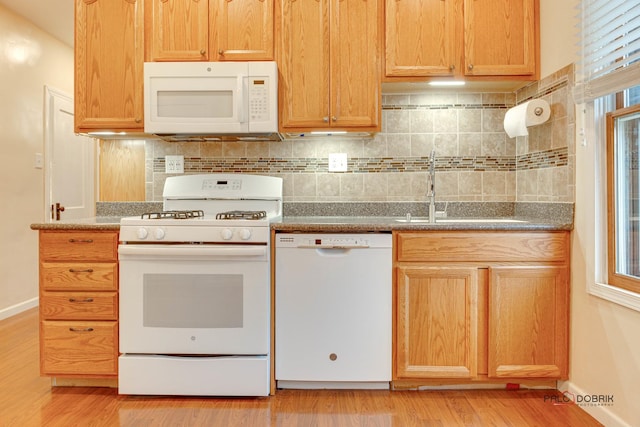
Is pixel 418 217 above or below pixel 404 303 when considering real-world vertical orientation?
above

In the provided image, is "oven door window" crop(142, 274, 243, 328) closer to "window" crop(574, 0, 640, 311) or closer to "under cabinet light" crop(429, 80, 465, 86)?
"under cabinet light" crop(429, 80, 465, 86)

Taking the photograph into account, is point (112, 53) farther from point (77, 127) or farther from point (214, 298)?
point (214, 298)

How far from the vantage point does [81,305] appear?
210 centimetres

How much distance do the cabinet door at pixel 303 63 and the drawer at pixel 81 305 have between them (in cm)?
127

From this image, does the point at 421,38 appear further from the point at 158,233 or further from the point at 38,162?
the point at 38,162

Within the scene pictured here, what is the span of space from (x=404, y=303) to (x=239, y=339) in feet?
→ 2.65

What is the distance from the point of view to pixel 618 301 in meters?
1.76

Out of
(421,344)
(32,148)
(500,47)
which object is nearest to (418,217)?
(421,344)

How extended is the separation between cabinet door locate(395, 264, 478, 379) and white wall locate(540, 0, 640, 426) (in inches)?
18.3

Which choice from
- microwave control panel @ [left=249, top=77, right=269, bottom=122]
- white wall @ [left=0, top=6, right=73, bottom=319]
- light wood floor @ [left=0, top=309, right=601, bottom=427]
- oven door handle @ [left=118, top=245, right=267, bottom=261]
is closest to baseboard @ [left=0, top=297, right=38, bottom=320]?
white wall @ [left=0, top=6, right=73, bottom=319]

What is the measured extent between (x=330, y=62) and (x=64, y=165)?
303cm

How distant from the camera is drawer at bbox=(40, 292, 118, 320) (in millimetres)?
2096

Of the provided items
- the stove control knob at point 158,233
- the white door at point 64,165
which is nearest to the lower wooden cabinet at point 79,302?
the stove control knob at point 158,233

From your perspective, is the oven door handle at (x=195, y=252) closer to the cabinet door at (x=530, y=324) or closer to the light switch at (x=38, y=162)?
the cabinet door at (x=530, y=324)
